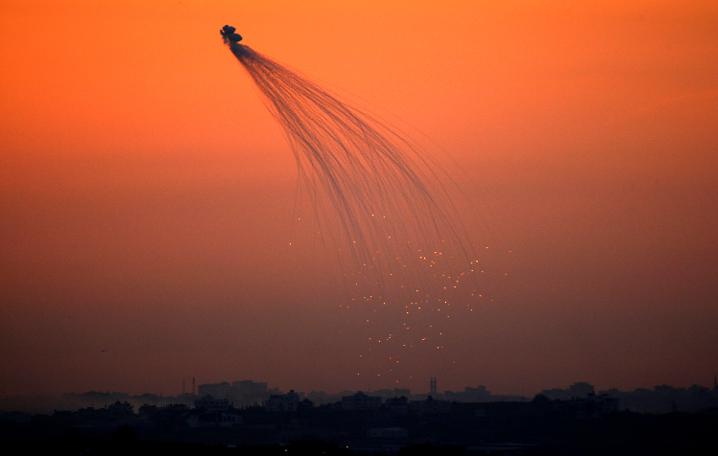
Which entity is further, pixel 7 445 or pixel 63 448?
pixel 7 445

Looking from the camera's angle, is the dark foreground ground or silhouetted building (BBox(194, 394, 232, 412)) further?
silhouetted building (BBox(194, 394, 232, 412))

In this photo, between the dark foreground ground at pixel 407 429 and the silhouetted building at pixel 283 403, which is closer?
the dark foreground ground at pixel 407 429

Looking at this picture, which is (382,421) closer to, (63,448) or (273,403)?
(273,403)

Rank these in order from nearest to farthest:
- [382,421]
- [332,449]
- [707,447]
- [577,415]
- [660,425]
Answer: [332,449] → [707,447] → [660,425] → [577,415] → [382,421]

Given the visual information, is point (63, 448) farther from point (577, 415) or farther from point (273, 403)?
point (273, 403)

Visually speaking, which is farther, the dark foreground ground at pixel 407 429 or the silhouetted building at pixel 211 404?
the silhouetted building at pixel 211 404

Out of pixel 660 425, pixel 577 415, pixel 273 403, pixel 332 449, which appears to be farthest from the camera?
pixel 273 403

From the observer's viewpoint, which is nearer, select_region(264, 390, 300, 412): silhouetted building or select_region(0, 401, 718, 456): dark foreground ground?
select_region(0, 401, 718, 456): dark foreground ground

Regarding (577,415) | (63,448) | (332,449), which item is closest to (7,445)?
(63,448)
